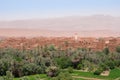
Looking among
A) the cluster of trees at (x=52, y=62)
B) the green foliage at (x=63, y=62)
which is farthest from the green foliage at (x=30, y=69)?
the green foliage at (x=63, y=62)

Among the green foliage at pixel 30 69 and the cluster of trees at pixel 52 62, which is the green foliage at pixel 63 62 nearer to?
the cluster of trees at pixel 52 62

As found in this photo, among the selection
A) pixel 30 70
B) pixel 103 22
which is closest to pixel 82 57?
pixel 30 70

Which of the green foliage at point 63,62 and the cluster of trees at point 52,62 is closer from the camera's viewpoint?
the cluster of trees at point 52,62

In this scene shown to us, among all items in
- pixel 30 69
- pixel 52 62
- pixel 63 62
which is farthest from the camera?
pixel 63 62

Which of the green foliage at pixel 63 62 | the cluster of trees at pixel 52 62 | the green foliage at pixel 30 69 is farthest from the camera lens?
the green foliage at pixel 63 62

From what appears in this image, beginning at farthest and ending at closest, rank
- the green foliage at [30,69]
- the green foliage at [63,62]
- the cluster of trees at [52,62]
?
the green foliage at [63,62], the green foliage at [30,69], the cluster of trees at [52,62]

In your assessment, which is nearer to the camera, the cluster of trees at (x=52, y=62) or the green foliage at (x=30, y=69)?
the cluster of trees at (x=52, y=62)

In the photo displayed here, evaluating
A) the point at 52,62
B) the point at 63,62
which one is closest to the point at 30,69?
the point at 52,62

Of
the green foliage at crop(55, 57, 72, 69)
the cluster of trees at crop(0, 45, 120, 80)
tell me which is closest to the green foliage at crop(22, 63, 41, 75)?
the cluster of trees at crop(0, 45, 120, 80)

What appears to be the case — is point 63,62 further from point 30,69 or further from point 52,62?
point 30,69
